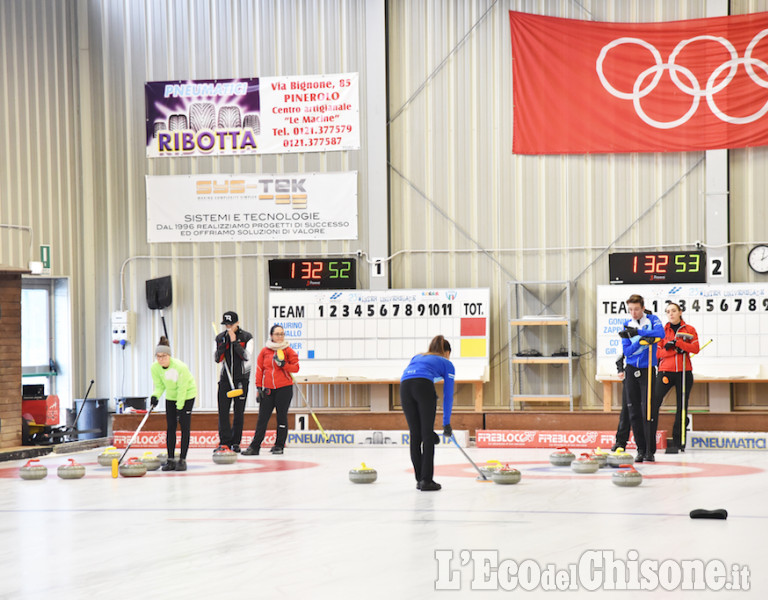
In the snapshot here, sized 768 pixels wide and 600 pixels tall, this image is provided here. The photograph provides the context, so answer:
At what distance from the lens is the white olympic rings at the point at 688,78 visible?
47.4ft

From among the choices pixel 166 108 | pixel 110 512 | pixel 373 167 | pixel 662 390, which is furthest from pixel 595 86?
pixel 110 512

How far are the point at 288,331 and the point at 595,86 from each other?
5.95 m

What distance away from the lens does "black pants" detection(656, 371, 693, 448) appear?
11078 millimetres

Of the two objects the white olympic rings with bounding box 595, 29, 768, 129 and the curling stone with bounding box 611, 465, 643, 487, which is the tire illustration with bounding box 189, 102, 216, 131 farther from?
the curling stone with bounding box 611, 465, 643, 487

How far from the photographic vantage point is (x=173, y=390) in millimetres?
10305

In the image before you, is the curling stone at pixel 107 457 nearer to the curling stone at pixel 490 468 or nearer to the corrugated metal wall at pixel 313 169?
the curling stone at pixel 490 468

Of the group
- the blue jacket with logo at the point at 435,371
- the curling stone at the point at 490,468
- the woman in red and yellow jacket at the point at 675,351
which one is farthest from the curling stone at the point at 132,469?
the woman in red and yellow jacket at the point at 675,351

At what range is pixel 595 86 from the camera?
1495 centimetres

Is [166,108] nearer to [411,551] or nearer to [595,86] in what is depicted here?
[595,86]

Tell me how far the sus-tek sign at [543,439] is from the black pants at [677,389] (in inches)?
27.5

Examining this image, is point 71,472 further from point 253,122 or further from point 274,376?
point 253,122

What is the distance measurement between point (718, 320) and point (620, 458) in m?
4.84

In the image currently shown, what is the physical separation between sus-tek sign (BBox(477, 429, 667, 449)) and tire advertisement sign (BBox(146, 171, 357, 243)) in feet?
13.3

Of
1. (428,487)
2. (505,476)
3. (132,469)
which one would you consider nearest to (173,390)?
(132,469)
